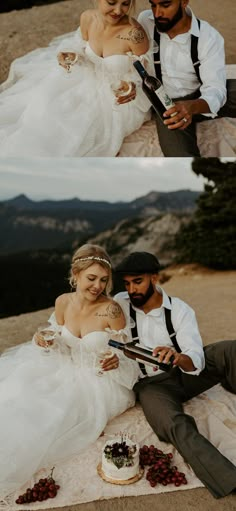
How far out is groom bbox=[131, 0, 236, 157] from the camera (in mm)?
3744

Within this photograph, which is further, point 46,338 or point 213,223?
point 213,223

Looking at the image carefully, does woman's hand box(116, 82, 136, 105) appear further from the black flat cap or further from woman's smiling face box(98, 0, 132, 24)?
the black flat cap

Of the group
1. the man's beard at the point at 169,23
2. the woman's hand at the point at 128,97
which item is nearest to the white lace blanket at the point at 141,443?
the woman's hand at the point at 128,97

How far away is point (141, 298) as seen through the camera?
153 inches

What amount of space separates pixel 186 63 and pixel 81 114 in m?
0.64

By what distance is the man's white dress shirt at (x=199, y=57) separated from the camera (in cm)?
381

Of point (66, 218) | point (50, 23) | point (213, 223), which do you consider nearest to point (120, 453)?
point (50, 23)

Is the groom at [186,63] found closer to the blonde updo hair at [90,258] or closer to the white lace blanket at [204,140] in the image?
the white lace blanket at [204,140]

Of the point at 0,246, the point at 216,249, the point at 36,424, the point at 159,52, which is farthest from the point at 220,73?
the point at 216,249

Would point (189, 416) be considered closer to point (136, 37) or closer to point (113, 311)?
point (113, 311)

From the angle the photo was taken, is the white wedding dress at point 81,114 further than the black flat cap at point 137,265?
Yes

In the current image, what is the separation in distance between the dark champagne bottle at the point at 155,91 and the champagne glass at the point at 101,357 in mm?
1287

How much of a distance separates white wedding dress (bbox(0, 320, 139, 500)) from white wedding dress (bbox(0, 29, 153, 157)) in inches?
40.3

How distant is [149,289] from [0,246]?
4331 mm
